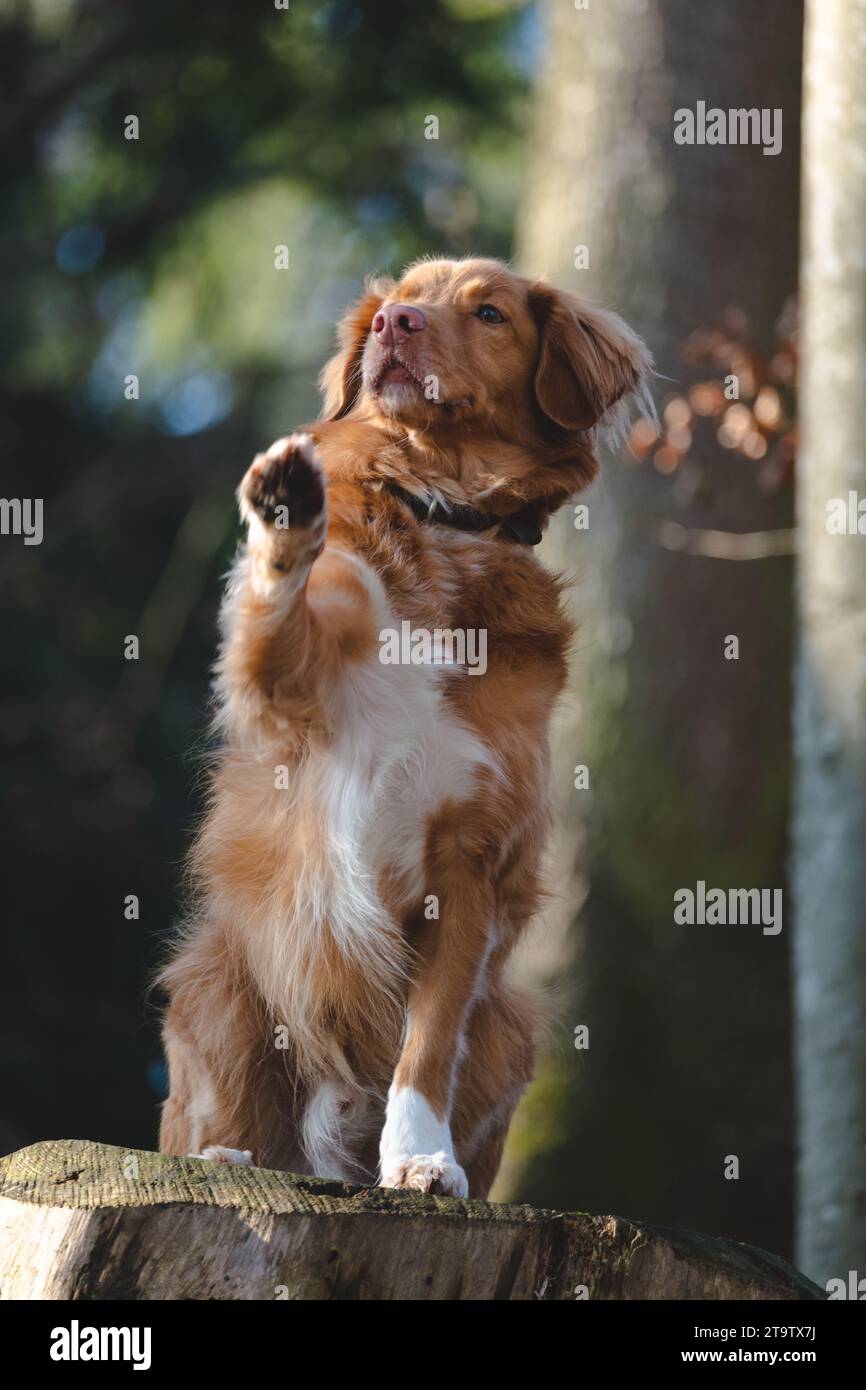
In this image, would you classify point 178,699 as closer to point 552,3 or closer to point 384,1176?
point 552,3

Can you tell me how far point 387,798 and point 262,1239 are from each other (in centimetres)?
125

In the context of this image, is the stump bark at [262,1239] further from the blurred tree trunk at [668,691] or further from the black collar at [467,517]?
the blurred tree trunk at [668,691]

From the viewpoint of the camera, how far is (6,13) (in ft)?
36.3

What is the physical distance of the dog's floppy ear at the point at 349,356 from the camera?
15.7 ft

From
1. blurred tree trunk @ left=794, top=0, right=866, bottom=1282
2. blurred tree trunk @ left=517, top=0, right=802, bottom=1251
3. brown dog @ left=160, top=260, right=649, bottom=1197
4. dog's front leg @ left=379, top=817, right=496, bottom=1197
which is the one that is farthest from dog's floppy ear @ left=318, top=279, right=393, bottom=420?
blurred tree trunk @ left=517, top=0, right=802, bottom=1251

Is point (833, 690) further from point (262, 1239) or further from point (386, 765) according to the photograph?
point (262, 1239)

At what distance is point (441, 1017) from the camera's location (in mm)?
3883

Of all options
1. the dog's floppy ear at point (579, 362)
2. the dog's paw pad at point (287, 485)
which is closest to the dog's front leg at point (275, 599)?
the dog's paw pad at point (287, 485)

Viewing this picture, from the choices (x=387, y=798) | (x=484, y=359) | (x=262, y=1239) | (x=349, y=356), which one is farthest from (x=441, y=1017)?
(x=349, y=356)

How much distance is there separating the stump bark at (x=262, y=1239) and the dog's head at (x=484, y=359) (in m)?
2.13

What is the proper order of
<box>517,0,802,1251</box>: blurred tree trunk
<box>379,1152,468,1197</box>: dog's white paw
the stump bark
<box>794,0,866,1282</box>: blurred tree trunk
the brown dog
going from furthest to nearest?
<box>517,0,802,1251</box>: blurred tree trunk < <box>794,0,866,1282</box>: blurred tree trunk < the brown dog < <box>379,1152,468,1197</box>: dog's white paw < the stump bark

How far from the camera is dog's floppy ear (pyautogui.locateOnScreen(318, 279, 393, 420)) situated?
15.7 ft

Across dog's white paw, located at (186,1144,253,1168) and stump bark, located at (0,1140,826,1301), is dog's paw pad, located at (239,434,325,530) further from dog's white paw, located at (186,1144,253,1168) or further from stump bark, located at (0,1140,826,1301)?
dog's white paw, located at (186,1144,253,1168)

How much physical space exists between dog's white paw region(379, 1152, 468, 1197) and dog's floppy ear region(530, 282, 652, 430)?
2.10 m
